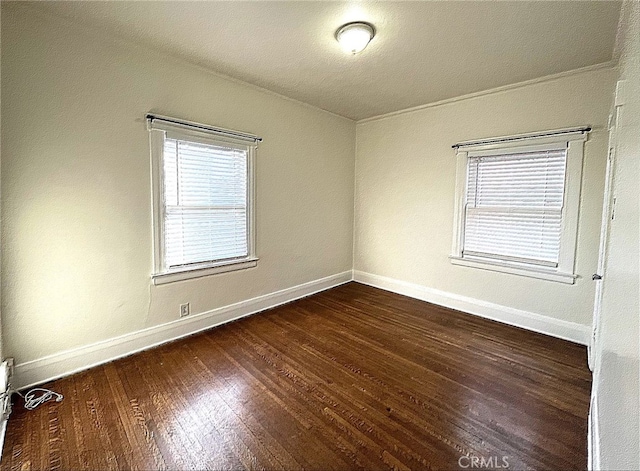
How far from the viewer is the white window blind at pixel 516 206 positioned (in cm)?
308

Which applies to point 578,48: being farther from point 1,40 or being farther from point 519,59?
point 1,40

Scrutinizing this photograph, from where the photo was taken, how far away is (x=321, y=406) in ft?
6.63

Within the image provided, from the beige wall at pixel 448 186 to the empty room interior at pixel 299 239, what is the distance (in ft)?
0.09

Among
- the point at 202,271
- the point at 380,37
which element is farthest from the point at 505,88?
the point at 202,271

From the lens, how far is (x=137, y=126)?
2.57 metres

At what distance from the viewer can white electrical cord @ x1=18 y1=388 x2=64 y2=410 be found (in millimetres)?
1991

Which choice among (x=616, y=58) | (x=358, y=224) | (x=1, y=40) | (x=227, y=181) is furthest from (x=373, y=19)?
(x=358, y=224)

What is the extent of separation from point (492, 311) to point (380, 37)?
311cm

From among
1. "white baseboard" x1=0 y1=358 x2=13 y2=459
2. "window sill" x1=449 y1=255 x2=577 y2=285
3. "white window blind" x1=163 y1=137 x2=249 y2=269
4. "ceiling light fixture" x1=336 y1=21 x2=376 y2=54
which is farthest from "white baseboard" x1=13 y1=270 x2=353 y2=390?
"ceiling light fixture" x1=336 y1=21 x2=376 y2=54

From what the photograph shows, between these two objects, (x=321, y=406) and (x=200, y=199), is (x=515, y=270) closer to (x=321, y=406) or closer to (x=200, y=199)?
(x=321, y=406)

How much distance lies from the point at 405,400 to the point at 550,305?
2136mm

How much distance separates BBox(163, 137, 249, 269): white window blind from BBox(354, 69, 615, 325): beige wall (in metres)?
2.07

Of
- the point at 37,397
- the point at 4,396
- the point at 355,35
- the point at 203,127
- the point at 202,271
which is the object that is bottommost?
the point at 37,397

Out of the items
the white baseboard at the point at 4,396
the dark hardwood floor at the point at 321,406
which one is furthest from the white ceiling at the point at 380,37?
the dark hardwood floor at the point at 321,406
